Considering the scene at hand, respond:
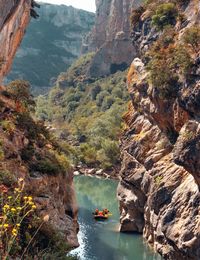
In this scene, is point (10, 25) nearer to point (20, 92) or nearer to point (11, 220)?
point (20, 92)

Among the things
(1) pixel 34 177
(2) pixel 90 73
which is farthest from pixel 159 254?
(2) pixel 90 73

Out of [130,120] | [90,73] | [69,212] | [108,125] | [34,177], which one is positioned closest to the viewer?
[34,177]

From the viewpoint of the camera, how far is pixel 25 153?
22156 millimetres

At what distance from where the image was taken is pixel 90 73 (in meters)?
142

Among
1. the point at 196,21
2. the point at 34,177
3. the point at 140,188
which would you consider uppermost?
the point at 196,21

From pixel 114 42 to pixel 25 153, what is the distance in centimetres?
11612

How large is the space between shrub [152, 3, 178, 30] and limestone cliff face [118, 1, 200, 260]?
3.74ft

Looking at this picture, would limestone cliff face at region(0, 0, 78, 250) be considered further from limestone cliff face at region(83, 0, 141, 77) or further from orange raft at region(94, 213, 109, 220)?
limestone cliff face at region(83, 0, 141, 77)

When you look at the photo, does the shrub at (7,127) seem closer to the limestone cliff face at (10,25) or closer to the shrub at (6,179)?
the limestone cliff face at (10,25)

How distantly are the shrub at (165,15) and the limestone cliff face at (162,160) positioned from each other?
1.14 metres

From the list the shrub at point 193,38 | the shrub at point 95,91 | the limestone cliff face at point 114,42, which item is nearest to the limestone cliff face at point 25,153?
Result: the shrub at point 193,38

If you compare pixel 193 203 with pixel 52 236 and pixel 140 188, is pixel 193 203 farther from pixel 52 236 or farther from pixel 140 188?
pixel 52 236

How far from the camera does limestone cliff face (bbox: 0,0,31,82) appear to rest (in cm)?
2616

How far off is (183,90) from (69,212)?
12.0 metres
